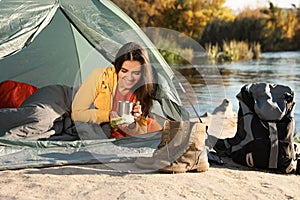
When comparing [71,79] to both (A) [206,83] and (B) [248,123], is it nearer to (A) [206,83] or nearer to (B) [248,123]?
(B) [248,123]

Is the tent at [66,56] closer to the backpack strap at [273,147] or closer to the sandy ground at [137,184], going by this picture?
the sandy ground at [137,184]

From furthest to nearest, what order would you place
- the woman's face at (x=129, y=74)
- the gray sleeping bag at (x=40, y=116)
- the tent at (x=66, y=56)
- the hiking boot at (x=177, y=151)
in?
1. the gray sleeping bag at (x=40, y=116)
2. the woman's face at (x=129, y=74)
3. the tent at (x=66, y=56)
4. the hiking boot at (x=177, y=151)

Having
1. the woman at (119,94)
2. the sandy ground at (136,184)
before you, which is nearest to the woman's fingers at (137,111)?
the woman at (119,94)

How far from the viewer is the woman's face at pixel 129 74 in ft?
12.6

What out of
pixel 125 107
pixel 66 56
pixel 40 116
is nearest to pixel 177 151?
pixel 125 107

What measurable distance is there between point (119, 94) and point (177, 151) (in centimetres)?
81

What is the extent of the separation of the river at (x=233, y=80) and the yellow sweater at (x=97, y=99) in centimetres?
278

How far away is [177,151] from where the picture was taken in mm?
3395

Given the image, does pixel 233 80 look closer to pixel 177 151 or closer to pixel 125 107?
pixel 125 107

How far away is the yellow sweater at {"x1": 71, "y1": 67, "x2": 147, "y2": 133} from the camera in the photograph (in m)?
3.93

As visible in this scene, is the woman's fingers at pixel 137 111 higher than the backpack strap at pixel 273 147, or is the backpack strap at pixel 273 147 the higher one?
the woman's fingers at pixel 137 111

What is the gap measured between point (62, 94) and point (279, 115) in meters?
1.80

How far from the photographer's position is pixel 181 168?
340 centimetres

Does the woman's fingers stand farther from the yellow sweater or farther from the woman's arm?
the woman's arm
